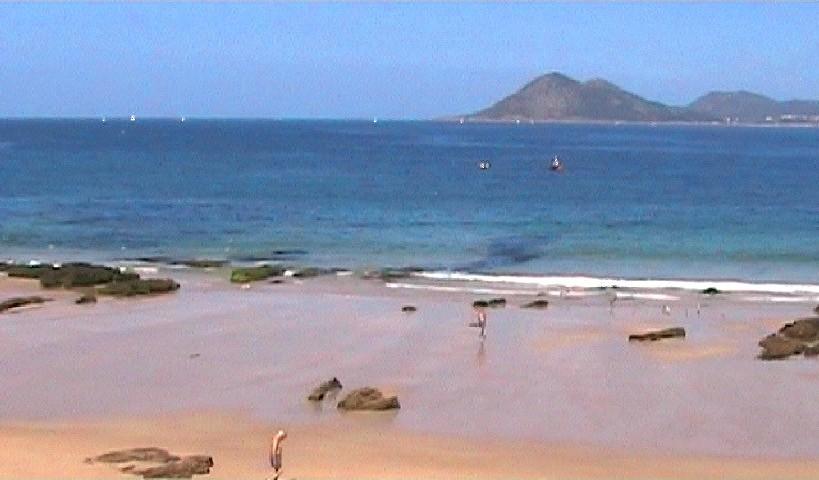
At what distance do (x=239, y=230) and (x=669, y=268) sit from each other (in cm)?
2023

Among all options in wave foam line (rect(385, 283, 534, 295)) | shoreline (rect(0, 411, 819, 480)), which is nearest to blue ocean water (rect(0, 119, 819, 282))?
wave foam line (rect(385, 283, 534, 295))

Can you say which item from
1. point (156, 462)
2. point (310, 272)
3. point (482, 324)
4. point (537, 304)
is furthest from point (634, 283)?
point (156, 462)

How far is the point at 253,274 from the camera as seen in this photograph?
Result: 127ft

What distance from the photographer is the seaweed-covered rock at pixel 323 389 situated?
21.2 m

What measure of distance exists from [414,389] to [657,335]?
25.5 ft

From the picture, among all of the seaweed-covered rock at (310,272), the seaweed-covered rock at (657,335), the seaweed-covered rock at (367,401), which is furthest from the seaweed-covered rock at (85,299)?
the seaweed-covered rock at (657,335)

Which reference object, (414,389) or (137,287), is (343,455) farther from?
(137,287)

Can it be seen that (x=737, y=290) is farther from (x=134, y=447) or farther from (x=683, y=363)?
(x=134, y=447)

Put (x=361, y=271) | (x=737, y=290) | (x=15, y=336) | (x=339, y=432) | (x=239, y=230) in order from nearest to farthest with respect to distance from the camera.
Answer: (x=339, y=432), (x=15, y=336), (x=737, y=290), (x=361, y=271), (x=239, y=230)

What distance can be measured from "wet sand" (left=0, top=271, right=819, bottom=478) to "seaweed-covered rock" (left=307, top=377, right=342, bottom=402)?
29cm

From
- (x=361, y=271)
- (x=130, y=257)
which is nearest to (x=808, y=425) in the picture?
(x=361, y=271)

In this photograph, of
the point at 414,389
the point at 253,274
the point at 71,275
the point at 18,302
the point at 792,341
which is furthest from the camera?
the point at 253,274

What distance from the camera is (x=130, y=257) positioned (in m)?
45.7

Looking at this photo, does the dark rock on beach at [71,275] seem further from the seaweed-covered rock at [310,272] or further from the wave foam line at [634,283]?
the wave foam line at [634,283]
